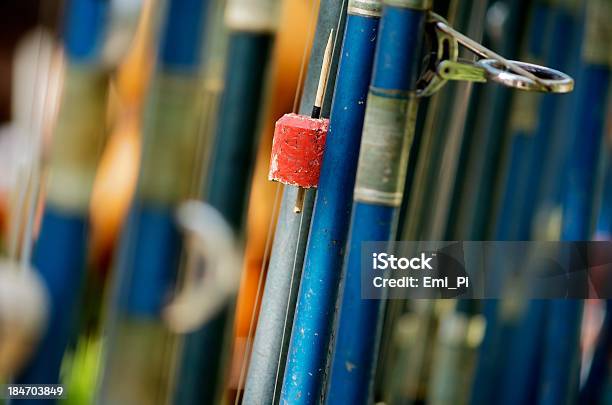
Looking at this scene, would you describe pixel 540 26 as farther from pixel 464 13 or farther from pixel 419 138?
pixel 419 138

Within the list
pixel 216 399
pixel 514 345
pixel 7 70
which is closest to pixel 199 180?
pixel 216 399

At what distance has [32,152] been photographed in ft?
4.80

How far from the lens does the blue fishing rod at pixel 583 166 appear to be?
6.02 feet

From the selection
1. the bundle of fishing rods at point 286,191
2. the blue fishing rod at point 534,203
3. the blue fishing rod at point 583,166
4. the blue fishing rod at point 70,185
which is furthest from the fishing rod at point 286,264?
the blue fishing rod at point 534,203

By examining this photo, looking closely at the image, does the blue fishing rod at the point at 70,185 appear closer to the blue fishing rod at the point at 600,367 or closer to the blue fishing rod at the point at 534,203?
the blue fishing rod at the point at 534,203

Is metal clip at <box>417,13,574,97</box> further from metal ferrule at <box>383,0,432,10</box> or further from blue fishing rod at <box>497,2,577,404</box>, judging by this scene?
blue fishing rod at <box>497,2,577,404</box>

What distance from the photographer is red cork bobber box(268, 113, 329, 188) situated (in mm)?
1032

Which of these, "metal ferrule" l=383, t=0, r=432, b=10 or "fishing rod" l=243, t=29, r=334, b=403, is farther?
"fishing rod" l=243, t=29, r=334, b=403

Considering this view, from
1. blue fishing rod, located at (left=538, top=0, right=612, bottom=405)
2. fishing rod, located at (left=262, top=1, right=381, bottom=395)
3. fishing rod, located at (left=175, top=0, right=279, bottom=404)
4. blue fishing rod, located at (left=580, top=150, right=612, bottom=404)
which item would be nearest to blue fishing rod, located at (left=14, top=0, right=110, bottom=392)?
fishing rod, located at (left=175, top=0, right=279, bottom=404)

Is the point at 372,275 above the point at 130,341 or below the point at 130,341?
above

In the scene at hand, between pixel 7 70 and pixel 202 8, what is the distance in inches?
39.5

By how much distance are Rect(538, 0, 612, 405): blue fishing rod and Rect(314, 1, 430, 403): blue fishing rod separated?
3.10 ft

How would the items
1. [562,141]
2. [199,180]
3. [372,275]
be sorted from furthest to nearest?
[562,141]
[199,180]
[372,275]

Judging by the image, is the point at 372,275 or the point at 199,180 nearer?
the point at 372,275
